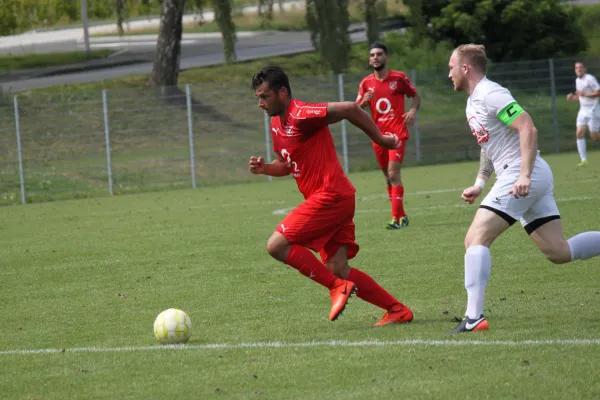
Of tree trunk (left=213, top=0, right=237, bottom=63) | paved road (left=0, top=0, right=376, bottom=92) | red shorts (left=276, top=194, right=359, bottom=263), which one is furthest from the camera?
paved road (left=0, top=0, right=376, bottom=92)

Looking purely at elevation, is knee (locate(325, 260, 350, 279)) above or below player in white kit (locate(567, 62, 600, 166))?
above

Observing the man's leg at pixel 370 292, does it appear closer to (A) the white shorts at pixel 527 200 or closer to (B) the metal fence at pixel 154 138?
(A) the white shorts at pixel 527 200

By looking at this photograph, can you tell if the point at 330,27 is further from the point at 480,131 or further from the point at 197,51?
the point at 480,131

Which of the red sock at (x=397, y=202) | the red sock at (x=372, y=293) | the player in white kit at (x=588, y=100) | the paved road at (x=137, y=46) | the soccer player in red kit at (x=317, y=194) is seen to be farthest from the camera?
the paved road at (x=137, y=46)

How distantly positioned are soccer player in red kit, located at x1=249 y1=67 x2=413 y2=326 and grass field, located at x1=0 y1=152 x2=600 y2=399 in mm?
329

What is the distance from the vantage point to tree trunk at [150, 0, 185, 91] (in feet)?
102

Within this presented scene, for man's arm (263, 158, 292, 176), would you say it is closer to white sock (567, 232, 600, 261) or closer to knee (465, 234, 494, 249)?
knee (465, 234, 494, 249)

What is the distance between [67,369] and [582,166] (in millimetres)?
19220

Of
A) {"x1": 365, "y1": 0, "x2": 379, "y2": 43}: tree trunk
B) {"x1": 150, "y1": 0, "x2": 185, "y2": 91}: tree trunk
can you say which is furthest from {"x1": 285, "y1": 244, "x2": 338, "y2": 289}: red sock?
Answer: {"x1": 150, "y1": 0, "x2": 185, "y2": 91}: tree trunk

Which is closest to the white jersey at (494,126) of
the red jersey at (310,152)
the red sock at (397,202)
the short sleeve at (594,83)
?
the red jersey at (310,152)

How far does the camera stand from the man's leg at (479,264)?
7.01 m

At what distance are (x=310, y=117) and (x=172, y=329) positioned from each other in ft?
5.67

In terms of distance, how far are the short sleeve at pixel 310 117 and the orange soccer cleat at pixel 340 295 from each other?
3.57 ft

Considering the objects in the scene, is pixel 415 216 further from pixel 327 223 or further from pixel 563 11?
pixel 563 11
